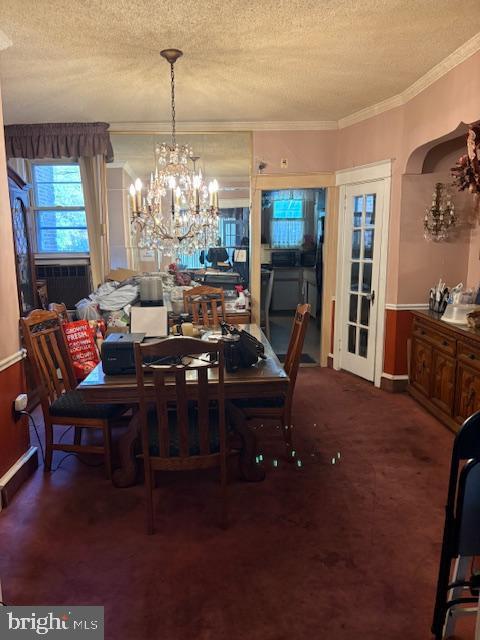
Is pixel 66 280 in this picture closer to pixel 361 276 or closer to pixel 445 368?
pixel 361 276

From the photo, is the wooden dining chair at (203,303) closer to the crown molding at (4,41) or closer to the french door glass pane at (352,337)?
the french door glass pane at (352,337)

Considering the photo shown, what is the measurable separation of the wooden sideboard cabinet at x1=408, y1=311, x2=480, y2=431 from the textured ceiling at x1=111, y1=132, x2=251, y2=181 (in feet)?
9.07

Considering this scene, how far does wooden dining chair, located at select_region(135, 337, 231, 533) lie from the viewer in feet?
6.49

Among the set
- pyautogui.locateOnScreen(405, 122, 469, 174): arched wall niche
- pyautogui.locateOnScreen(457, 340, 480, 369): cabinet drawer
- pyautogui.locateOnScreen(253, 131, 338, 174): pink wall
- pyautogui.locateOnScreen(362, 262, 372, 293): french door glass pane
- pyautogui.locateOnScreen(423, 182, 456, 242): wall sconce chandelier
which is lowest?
pyautogui.locateOnScreen(457, 340, 480, 369): cabinet drawer

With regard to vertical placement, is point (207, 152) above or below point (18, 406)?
above

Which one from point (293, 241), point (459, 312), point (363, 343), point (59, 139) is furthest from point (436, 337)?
point (293, 241)

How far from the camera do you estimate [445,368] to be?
11.1 feet

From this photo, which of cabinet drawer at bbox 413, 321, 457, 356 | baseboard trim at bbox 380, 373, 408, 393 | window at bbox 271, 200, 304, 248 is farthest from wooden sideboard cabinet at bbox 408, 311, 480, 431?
window at bbox 271, 200, 304, 248

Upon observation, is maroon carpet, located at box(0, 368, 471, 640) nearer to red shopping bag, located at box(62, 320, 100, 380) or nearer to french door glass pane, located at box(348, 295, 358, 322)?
red shopping bag, located at box(62, 320, 100, 380)

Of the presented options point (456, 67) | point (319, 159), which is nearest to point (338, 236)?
point (319, 159)

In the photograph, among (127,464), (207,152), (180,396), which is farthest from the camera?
(207,152)

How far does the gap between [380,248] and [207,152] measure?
2420mm

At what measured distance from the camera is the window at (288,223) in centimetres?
740

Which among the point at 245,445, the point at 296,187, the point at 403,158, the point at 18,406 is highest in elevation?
the point at 403,158
